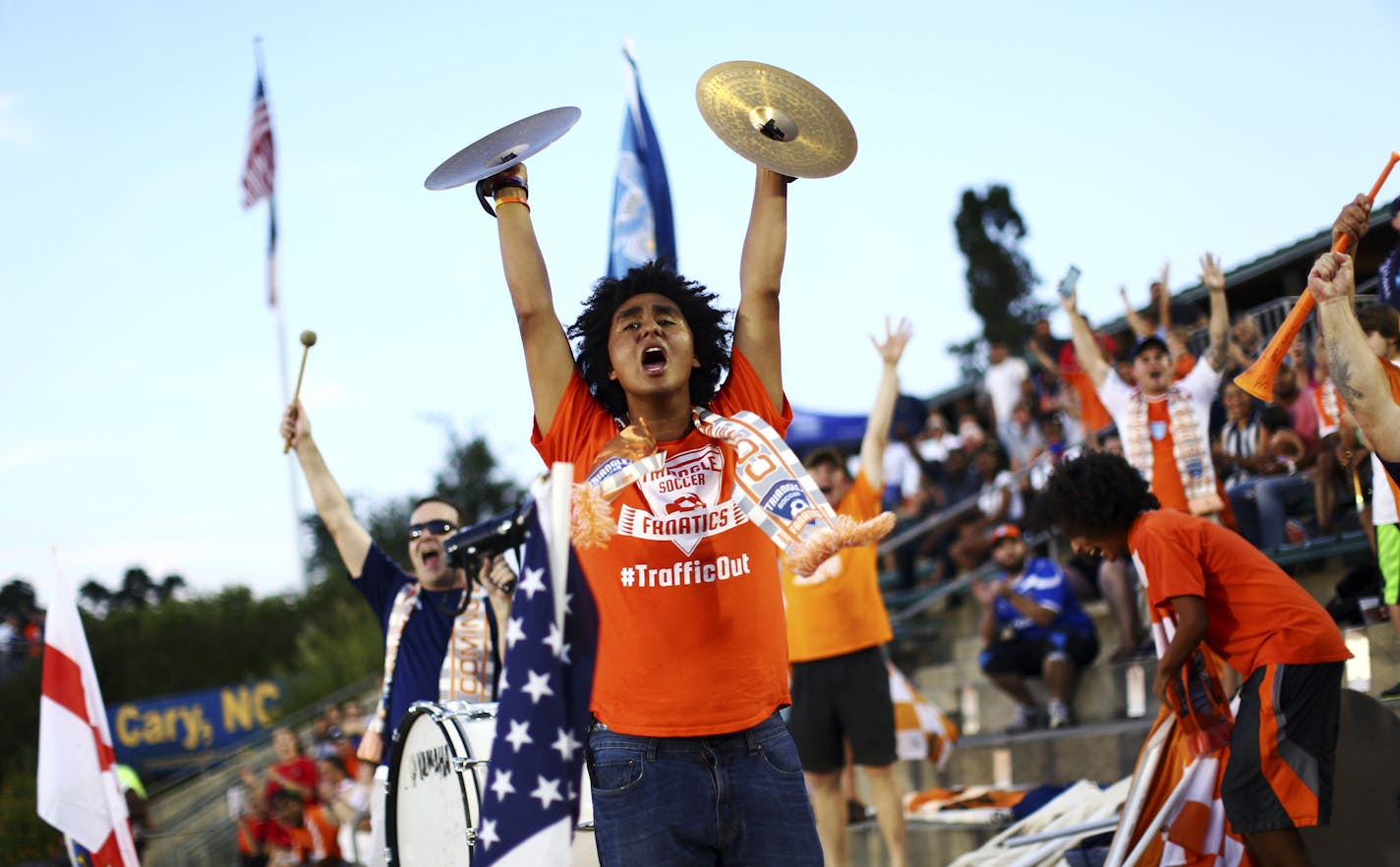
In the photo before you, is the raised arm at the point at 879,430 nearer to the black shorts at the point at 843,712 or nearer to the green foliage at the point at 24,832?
the black shorts at the point at 843,712

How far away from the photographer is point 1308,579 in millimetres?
8750

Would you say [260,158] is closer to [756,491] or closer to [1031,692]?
[1031,692]

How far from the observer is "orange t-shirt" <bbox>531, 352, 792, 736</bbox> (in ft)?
10.4

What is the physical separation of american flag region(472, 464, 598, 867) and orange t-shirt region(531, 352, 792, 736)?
0.33 feet

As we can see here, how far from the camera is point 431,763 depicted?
4.58 metres

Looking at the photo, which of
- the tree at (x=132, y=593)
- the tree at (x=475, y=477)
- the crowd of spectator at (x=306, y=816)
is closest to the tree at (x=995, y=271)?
the tree at (x=475, y=477)

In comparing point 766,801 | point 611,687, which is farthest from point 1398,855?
point 611,687

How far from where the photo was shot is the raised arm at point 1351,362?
421 cm

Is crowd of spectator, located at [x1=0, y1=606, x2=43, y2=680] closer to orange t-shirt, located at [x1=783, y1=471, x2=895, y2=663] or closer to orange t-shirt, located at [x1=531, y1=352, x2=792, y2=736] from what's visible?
orange t-shirt, located at [x1=783, y1=471, x2=895, y2=663]

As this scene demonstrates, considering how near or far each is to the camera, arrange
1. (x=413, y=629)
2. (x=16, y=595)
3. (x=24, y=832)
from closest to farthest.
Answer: (x=413, y=629)
(x=16, y=595)
(x=24, y=832)

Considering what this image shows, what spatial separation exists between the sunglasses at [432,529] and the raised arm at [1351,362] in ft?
11.9

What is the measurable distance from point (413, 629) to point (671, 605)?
9.50 ft

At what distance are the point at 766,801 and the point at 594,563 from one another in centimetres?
69

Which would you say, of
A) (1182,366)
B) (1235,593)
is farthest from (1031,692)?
(1235,593)
